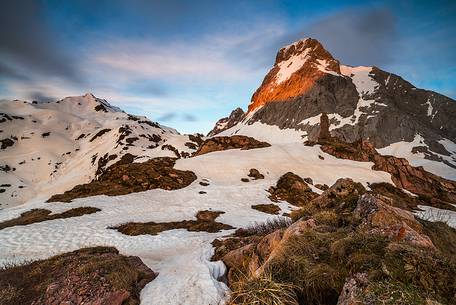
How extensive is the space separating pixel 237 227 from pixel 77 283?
1599cm

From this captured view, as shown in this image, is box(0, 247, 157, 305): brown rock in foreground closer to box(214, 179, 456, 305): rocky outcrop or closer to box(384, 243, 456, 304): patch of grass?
box(214, 179, 456, 305): rocky outcrop

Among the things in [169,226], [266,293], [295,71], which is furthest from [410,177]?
[295,71]

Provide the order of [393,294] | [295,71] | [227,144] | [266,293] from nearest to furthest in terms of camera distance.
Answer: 1. [393,294]
2. [266,293]
3. [227,144]
4. [295,71]

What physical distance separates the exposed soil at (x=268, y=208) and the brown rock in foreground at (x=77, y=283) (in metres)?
21.5

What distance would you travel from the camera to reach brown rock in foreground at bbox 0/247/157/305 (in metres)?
7.87

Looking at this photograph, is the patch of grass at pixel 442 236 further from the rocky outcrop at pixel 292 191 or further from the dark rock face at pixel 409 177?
the dark rock face at pixel 409 177

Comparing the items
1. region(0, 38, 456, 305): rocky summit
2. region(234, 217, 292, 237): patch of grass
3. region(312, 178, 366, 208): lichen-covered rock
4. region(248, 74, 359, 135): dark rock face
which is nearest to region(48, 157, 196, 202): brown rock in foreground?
region(0, 38, 456, 305): rocky summit

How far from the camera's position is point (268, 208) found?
104ft

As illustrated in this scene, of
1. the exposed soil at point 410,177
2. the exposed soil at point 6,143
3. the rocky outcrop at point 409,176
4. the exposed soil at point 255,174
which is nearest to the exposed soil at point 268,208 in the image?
the exposed soil at point 255,174

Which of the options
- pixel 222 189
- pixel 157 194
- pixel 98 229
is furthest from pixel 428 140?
pixel 98 229

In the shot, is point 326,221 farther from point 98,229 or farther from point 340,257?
point 98,229

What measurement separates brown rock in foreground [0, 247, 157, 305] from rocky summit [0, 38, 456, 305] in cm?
5

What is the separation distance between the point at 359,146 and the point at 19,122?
172 m

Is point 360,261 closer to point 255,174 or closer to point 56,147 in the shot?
point 255,174
